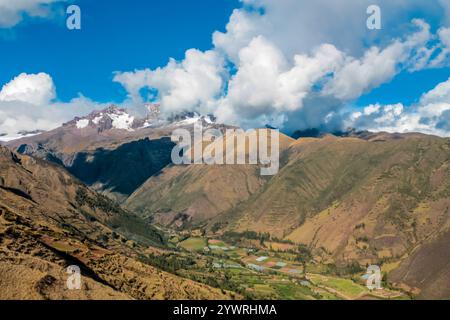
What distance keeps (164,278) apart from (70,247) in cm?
3750

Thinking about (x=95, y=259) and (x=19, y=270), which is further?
(x=95, y=259)

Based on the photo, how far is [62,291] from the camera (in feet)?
424
